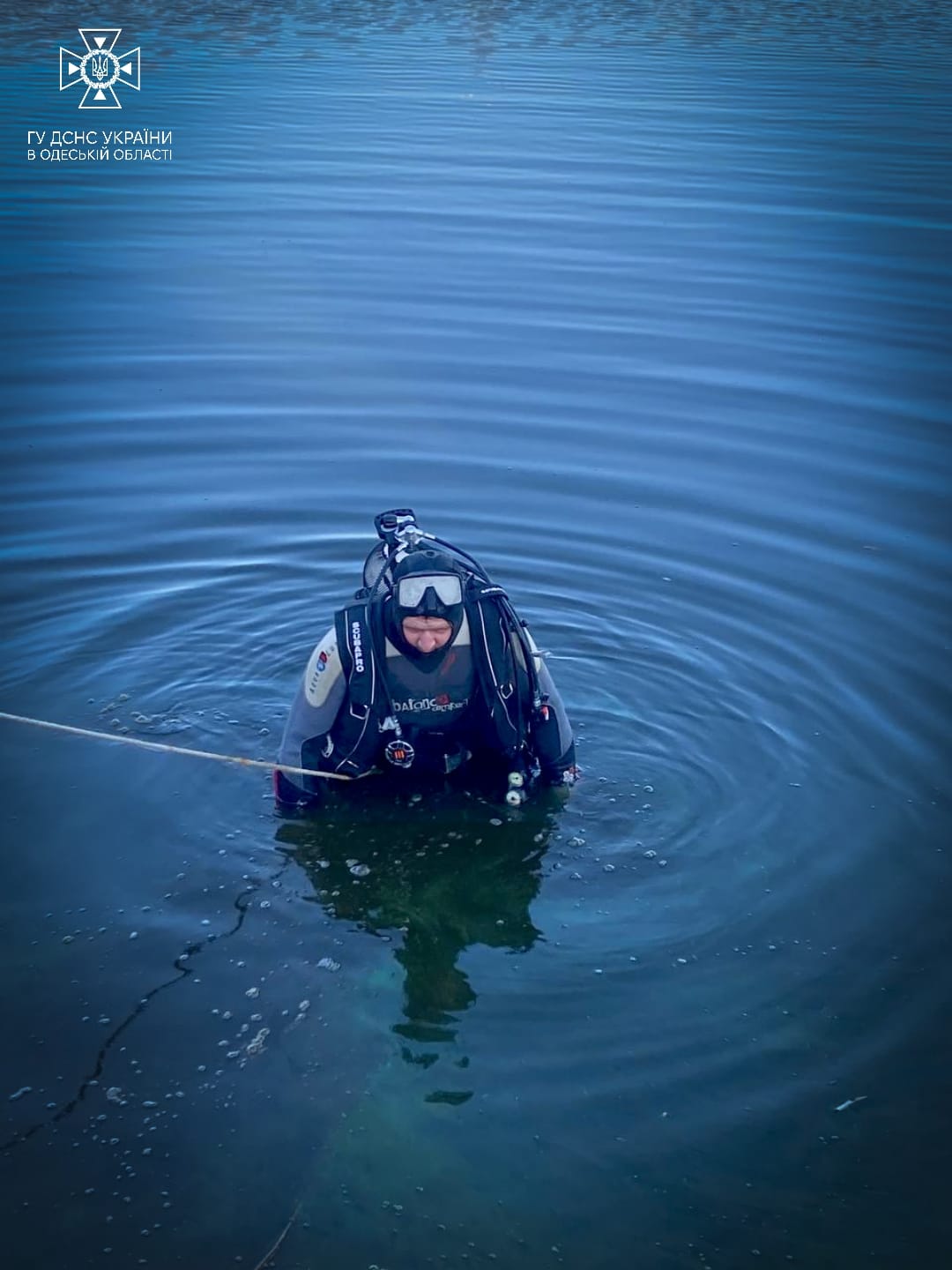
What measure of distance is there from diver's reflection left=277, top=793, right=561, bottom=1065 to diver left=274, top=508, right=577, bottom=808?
0.17 meters

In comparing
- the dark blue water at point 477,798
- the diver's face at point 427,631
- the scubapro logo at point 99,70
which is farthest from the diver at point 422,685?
the scubapro logo at point 99,70

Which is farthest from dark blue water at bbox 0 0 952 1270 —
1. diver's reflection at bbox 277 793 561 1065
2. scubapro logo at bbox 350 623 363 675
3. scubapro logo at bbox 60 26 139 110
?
scubapro logo at bbox 60 26 139 110

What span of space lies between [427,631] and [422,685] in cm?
33

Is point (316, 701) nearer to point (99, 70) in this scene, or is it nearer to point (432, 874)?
point (432, 874)

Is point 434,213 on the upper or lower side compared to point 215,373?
upper

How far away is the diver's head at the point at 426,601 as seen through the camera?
18.6ft

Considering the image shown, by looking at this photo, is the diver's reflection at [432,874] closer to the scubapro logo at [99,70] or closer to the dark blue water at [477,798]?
the dark blue water at [477,798]

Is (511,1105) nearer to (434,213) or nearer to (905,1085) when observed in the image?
(905,1085)

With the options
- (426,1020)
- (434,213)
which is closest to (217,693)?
(426,1020)

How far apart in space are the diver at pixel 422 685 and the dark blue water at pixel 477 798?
1.23 ft

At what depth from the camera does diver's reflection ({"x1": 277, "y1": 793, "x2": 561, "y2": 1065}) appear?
222 inches

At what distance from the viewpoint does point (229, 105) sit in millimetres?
21125

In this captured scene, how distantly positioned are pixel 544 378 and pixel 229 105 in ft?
38.5

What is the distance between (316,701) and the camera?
602cm
